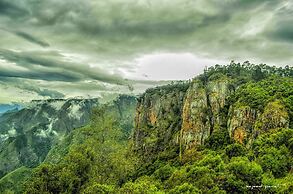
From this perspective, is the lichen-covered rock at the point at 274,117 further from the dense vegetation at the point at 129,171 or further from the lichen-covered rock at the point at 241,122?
the lichen-covered rock at the point at 241,122

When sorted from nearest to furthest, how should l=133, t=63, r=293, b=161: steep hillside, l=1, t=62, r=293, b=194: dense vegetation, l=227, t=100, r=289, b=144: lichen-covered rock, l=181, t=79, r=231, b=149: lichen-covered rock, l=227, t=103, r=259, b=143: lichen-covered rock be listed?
l=1, t=62, r=293, b=194: dense vegetation → l=227, t=100, r=289, b=144: lichen-covered rock → l=133, t=63, r=293, b=161: steep hillside → l=227, t=103, r=259, b=143: lichen-covered rock → l=181, t=79, r=231, b=149: lichen-covered rock

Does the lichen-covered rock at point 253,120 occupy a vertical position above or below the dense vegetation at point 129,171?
above

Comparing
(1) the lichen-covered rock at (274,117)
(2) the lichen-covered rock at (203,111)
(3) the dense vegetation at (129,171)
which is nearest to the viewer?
(3) the dense vegetation at (129,171)

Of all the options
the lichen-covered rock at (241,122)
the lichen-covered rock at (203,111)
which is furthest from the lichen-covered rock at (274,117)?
the lichen-covered rock at (203,111)

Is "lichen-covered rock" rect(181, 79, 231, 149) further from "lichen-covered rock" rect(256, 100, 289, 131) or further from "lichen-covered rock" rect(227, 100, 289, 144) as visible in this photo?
"lichen-covered rock" rect(256, 100, 289, 131)

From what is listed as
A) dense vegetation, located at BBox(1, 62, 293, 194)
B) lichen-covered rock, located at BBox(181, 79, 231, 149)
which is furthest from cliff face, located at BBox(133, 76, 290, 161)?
dense vegetation, located at BBox(1, 62, 293, 194)

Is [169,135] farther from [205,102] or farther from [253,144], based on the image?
[253,144]

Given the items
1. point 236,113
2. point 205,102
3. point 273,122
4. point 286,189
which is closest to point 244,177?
point 286,189

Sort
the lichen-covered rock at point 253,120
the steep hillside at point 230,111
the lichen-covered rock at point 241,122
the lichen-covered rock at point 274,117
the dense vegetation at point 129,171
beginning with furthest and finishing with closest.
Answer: the lichen-covered rock at point 241,122 → the steep hillside at point 230,111 → the lichen-covered rock at point 253,120 → the lichen-covered rock at point 274,117 → the dense vegetation at point 129,171

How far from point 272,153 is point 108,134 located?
4288 cm

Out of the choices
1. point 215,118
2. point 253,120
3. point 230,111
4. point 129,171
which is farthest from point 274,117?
point 129,171

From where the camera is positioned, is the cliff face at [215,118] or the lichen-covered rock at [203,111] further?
the lichen-covered rock at [203,111]

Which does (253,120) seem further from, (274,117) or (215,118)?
(215,118)

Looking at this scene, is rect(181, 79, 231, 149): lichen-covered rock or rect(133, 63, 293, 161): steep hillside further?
rect(181, 79, 231, 149): lichen-covered rock
